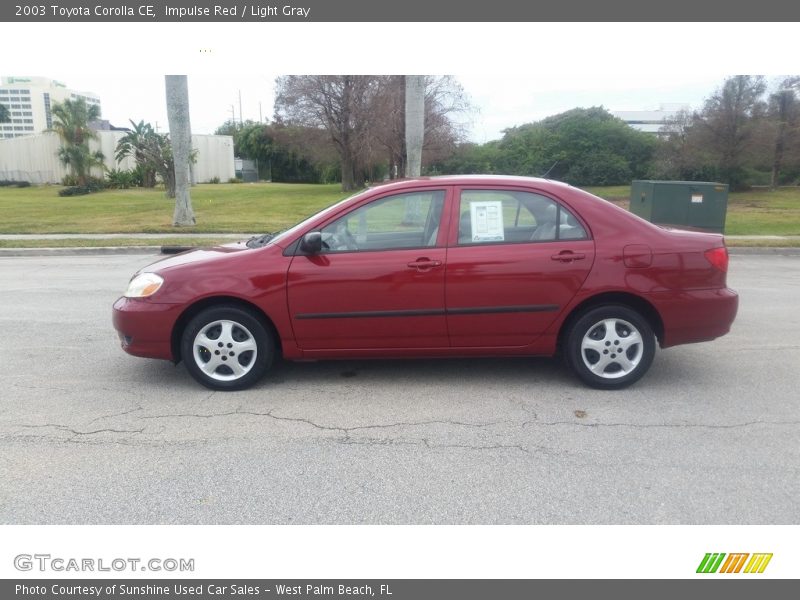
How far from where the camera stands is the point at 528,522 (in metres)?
3.14

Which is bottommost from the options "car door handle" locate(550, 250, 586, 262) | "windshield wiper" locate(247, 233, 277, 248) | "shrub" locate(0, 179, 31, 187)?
"car door handle" locate(550, 250, 586, 262)

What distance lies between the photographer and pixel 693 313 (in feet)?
16.0

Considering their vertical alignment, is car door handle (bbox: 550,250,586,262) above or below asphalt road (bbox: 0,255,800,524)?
above

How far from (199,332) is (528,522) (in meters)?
2.84

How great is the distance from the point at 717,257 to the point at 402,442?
286cm

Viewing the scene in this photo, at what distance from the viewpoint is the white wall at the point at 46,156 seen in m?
48.2

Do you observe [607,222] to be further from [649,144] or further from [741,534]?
[649,144]

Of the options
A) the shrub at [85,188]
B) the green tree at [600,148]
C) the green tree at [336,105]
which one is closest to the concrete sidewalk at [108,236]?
the green tree at [600,148]

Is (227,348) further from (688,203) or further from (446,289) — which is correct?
(688,203)

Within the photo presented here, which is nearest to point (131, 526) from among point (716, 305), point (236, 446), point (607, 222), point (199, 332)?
point (236, 446)

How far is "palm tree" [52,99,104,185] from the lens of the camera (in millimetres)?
45156

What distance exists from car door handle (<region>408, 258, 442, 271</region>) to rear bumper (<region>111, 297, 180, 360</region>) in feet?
5.84

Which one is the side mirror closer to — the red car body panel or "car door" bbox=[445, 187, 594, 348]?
the red car body panel

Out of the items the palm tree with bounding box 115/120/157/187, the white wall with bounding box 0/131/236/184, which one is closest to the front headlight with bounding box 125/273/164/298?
the palm tree with bounding box 115/120/157/187
